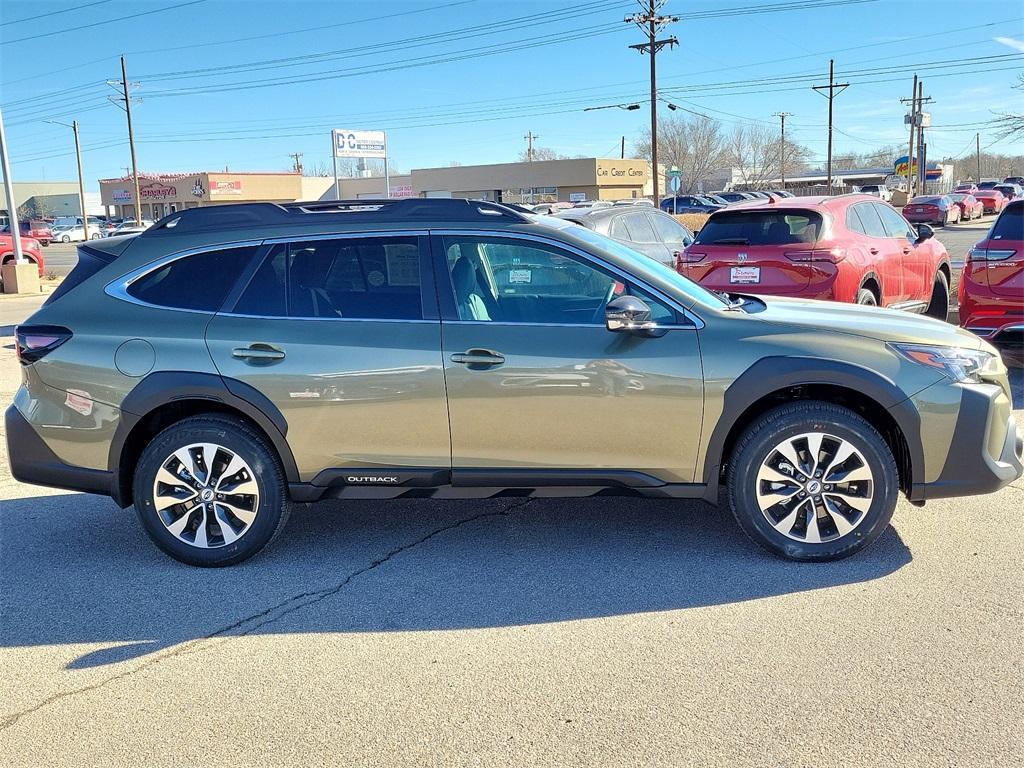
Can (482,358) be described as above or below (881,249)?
below

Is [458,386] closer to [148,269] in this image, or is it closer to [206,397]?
[206,397]

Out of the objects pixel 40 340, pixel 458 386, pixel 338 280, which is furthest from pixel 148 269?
pixel 458 386

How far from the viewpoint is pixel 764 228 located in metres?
9.02

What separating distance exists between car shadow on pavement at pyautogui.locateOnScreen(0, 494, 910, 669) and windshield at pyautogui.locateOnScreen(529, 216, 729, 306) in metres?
1.29

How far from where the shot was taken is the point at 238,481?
15.1ft

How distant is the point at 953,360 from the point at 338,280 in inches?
122

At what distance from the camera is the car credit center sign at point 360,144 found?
52.1 metres

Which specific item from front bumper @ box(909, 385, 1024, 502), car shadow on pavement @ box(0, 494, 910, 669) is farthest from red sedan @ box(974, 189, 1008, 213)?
car shadow on pavement @ box(0, 494, 910, 669)

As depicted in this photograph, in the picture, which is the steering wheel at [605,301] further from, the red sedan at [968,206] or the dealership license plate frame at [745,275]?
the red sedan at [968,206]

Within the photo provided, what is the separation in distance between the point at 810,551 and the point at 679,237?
8.88 meters

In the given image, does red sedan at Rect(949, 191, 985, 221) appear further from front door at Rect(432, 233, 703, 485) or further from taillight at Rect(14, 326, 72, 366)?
taillight at Rect(14, 326, 72, 366)

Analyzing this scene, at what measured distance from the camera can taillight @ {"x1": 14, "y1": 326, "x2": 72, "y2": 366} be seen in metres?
4.62

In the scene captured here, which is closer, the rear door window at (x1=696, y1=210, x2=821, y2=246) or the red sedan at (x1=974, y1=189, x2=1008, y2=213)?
the rear door window at (x1=696, y1=210, x2=821, y2=246)

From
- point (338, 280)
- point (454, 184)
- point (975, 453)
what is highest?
point (454, 184)
